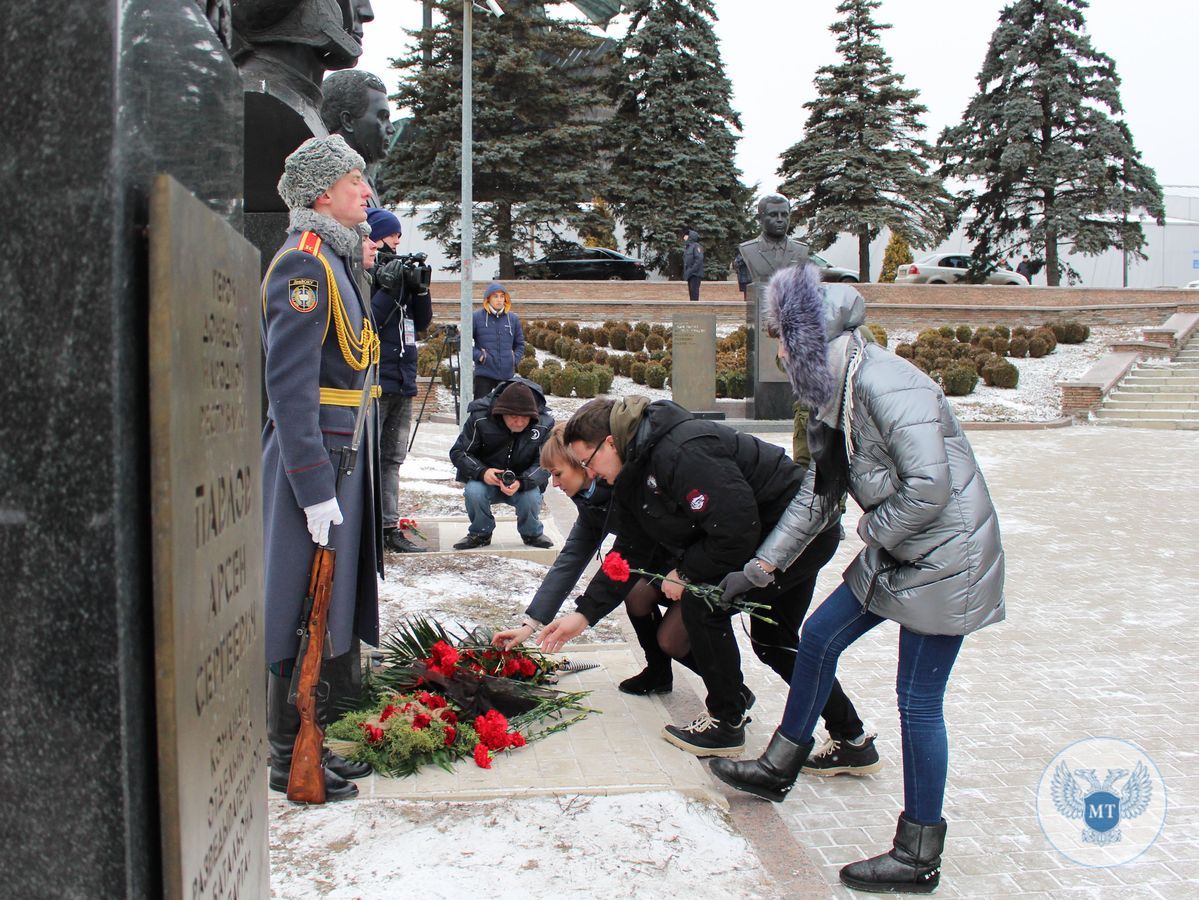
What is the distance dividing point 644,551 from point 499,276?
28.4m

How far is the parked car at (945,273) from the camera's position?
33.2m

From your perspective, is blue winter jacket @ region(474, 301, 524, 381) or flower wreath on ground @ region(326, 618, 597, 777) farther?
blue winter jacket @ region(474, 301, 524, 381)

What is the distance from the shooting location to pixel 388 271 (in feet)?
19.9

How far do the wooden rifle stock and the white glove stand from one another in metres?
0.06

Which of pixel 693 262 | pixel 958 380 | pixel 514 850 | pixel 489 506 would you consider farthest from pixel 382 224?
pixel 693 262

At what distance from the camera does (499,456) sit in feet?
22.5

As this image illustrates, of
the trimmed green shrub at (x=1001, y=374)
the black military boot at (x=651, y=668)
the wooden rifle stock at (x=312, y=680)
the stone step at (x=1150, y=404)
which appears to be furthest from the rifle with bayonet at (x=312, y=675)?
the trimmed green shrub at (x=1001, y=374)

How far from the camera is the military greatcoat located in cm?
321

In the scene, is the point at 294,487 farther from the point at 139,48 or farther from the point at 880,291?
the point at 880,291

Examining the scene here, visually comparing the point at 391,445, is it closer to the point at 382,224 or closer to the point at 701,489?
the point at 382,224

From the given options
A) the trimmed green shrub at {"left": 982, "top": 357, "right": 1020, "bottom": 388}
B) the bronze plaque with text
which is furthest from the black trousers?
the trimmed green shrub at {"left": 982, "top": 357, "right": 1020, "bottom": 388}

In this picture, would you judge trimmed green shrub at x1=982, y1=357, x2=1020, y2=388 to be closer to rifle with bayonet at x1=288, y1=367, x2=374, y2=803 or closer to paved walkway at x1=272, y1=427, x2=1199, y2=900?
paved walkway at x1=272, y1=427, x2=1199, y2=900

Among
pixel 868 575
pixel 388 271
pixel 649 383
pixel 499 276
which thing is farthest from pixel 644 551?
pixel 499 276

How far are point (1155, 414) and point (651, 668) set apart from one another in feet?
47.4
